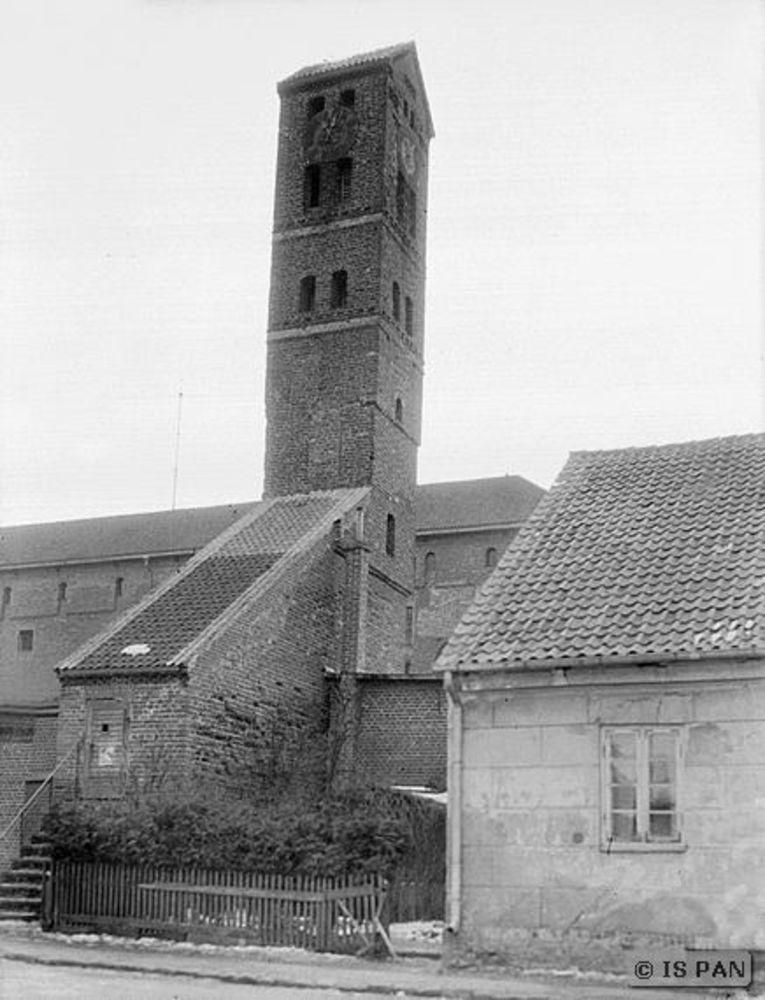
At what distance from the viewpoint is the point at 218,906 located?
18.7m

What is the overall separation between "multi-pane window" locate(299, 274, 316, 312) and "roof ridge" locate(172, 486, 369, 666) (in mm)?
5099

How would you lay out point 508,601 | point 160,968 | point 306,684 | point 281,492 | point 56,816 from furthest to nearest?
1. point 281,492
2. point 306,684
3. point 56,816
4. point 508,601
5. point 160,968

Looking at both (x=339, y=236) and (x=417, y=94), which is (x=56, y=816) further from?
(x=417, y=94)

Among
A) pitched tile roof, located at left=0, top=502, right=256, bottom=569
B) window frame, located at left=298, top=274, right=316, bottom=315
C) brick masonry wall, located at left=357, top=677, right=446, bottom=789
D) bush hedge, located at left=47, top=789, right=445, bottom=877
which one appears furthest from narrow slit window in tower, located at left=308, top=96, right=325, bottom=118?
bush hedge, located at left=47, top=789, right=445, bottom=877

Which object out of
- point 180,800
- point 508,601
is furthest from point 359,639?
point 508,601

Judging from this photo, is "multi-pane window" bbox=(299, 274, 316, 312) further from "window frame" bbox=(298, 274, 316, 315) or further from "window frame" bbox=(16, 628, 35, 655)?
"window frame" bbox=(16, 628, 35, 655)

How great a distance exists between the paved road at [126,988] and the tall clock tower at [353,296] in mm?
17339

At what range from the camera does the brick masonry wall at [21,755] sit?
89.5 feet

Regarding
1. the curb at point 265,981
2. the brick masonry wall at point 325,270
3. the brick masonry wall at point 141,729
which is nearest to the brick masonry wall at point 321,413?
the brick masonry wall at point 325,270

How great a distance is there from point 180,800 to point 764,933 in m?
9.46

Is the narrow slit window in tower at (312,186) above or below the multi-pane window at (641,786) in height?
above

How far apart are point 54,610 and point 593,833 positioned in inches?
1594

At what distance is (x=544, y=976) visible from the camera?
1585cm

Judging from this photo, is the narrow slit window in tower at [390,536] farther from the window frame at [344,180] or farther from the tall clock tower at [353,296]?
the window frame at [344,180]
